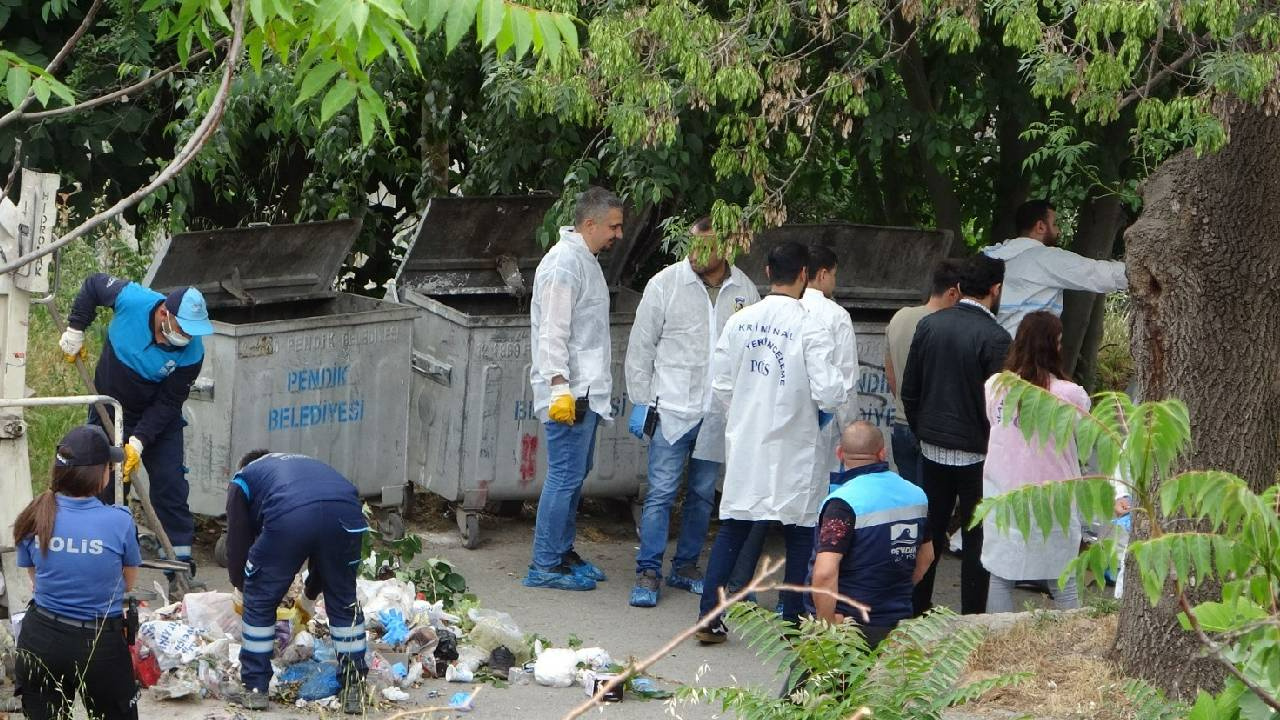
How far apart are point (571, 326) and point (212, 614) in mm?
2355

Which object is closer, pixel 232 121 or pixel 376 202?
pixel 232 121

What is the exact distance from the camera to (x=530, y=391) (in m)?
8.98

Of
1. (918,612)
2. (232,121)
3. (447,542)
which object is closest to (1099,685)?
(918,612)

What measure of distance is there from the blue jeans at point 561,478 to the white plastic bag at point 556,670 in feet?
4.63

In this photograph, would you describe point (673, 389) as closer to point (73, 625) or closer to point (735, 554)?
point (735, 554)

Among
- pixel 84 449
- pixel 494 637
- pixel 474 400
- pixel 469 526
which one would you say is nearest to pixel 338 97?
pixel 84 449

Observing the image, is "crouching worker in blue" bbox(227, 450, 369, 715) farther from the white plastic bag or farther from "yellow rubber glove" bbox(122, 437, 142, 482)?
"yellow rubber glove" bbox(122, 437, 142, 482)

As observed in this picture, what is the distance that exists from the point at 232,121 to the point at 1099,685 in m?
5.69

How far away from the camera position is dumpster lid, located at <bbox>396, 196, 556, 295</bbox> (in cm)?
980

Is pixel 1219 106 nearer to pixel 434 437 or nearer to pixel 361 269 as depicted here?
pixel 434 437

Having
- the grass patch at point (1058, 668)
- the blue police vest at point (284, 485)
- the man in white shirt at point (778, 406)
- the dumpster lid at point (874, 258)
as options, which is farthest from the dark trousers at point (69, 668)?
the dumpster lid at point (874, 258)

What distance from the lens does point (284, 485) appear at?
20.1ft

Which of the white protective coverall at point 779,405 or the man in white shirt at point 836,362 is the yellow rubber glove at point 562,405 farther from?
the man in white shirt at point 836,362

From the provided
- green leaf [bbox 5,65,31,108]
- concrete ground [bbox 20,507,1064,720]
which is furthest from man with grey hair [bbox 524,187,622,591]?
green leaf [bbox 5,65,31,108]
